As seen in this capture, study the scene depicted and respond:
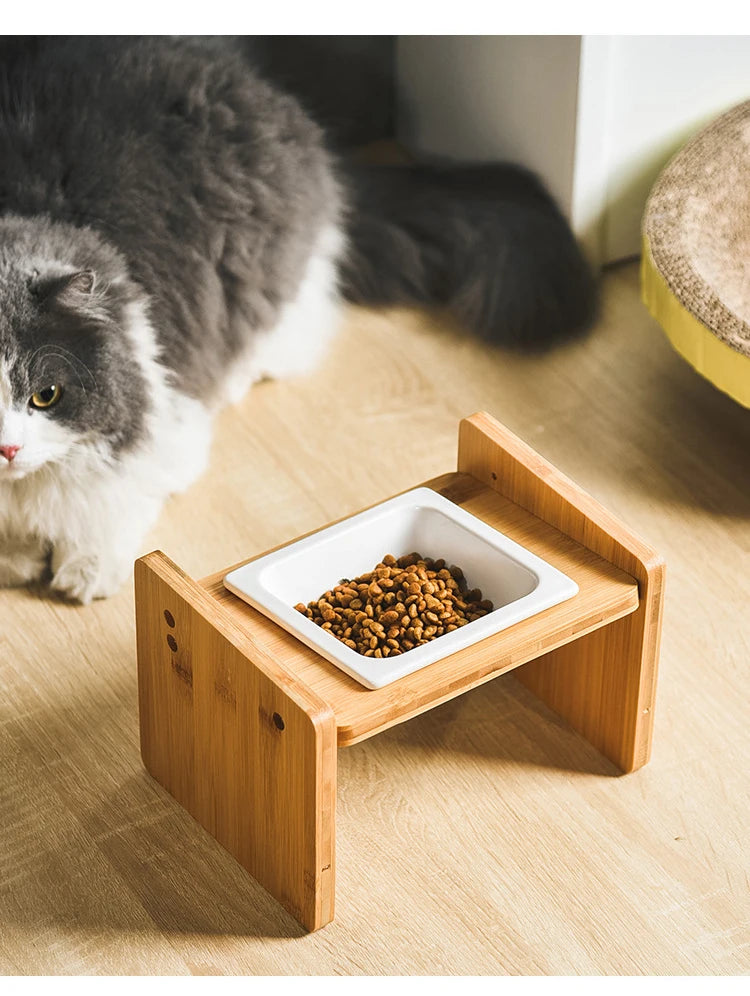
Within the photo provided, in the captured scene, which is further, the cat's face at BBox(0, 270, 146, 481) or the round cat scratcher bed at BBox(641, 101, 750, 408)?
the round cat scratcher bed at BBox(641, 101, 750, 408)

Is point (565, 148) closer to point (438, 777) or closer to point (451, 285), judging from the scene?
point (451, 285)

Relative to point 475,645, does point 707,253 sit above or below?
above

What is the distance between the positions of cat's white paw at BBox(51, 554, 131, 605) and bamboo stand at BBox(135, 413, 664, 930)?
29 centimetres

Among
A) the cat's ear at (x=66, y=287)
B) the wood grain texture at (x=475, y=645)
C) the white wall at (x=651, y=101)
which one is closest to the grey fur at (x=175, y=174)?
the cat's ear at (x=66, y=287)

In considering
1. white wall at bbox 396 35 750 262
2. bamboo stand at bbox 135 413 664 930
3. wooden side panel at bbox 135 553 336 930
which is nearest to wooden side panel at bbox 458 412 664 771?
bamboo stand at bbox 135 413 664 930

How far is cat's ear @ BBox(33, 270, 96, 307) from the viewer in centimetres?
156

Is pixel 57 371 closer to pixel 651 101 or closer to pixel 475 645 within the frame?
pixel 475 645

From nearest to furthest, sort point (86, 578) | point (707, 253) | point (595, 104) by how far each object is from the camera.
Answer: point (86, 578), point (707, 253), point (595, 104)

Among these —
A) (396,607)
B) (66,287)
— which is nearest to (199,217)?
(66,287)

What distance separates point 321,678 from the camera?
1.28 meters

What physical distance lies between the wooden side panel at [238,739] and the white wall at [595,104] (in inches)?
46.5

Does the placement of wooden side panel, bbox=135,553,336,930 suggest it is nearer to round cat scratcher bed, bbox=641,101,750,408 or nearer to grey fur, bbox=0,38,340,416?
grey fur, bbox=0,38,340,416

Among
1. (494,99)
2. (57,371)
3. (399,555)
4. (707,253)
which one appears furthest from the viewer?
(494,99)

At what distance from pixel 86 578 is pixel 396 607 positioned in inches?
21.2
